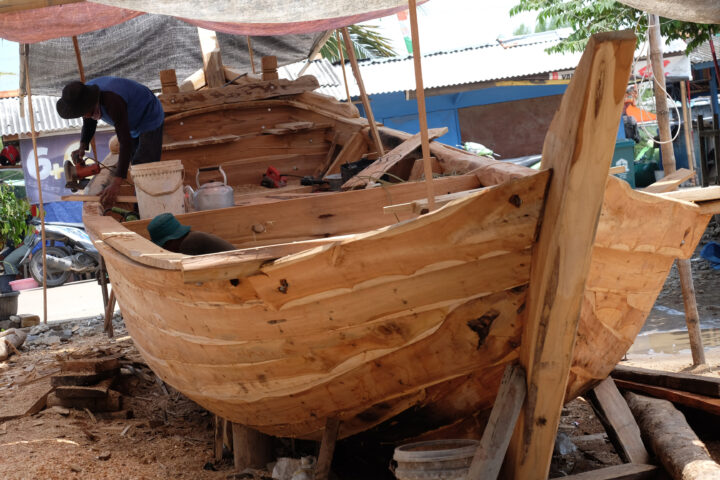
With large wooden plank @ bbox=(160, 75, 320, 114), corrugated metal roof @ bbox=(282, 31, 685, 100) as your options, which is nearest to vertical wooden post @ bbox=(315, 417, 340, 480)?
large wooden plank @ bbox=(160, 75, 320, 114)

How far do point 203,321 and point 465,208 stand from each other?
1202mm

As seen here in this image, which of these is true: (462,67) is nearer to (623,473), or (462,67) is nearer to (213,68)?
(213,68)

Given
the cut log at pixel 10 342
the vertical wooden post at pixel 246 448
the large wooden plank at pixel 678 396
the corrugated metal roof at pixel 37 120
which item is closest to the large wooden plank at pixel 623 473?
the large wooden plank at pixel 678 396

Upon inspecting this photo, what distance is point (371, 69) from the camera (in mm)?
15148

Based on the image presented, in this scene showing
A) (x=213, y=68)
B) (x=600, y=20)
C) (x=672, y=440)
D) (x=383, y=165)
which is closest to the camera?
(x=672, y=440)

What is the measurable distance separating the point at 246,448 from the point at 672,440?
1.96 metres

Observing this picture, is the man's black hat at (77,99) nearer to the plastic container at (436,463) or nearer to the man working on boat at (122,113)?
the man working on boat at (122,113)

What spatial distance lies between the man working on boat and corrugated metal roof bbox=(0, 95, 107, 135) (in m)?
8.86

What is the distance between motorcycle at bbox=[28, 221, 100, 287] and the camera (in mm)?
12469

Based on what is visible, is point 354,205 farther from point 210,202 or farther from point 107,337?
point 107,337

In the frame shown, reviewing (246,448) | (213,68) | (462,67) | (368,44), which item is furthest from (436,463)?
(368,44)

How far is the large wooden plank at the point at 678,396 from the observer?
3.36 m

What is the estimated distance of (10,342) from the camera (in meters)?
6.63

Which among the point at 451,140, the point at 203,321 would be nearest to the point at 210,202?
the point at 203,321
